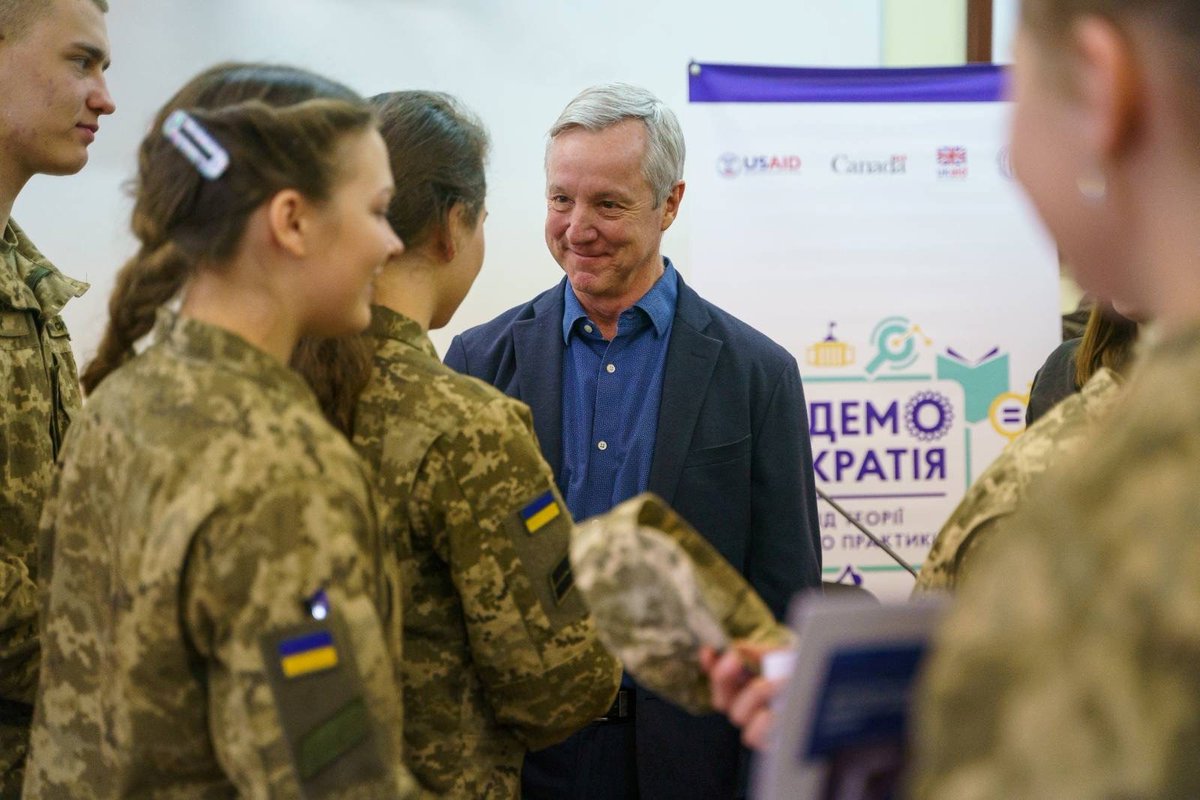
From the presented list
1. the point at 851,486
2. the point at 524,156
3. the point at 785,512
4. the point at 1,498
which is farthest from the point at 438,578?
the point at 524,156

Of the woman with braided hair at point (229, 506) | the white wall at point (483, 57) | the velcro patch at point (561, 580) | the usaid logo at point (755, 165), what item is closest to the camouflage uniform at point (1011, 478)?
the velcro patch at point (561, 580)

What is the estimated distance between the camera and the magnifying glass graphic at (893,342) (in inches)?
161

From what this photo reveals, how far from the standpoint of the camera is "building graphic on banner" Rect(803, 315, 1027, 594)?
4.02 metres

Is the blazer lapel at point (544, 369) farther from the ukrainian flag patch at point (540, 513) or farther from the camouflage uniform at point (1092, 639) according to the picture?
the camouflage uniform at point (1092, 639)

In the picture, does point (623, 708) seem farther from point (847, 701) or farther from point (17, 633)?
point (847, 701)

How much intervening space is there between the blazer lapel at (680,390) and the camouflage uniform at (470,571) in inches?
29.0

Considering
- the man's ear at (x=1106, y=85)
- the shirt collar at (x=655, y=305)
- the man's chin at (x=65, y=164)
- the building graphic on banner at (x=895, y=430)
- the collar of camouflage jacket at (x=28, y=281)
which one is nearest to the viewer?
the man's ear at (x=1106, y=85)

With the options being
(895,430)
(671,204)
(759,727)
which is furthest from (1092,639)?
(895,430)

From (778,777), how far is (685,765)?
1.58 meters

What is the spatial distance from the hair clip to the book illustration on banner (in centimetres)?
81

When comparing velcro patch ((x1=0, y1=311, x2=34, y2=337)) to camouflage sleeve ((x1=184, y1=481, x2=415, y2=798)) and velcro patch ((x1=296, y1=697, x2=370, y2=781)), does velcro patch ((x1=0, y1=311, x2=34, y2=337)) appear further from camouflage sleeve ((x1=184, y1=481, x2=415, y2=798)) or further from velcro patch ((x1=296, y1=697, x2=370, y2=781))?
velcro patch ((x1=296, y1=697, x2=370, y2=781))

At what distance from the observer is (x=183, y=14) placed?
4.12 meters

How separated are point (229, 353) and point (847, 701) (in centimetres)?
74

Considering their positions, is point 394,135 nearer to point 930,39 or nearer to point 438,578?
point 438,578
